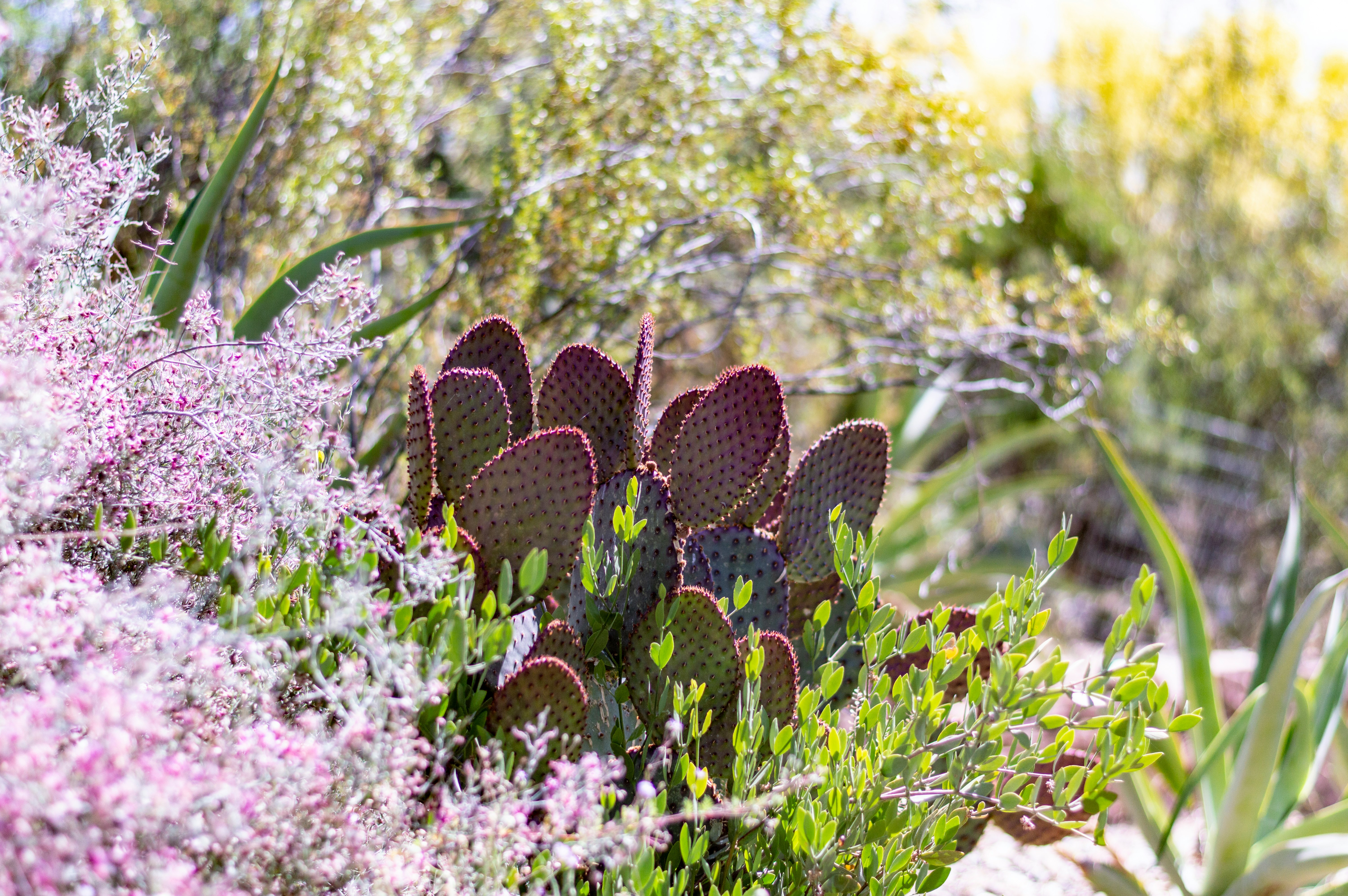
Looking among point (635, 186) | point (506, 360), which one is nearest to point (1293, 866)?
point (506, 360)

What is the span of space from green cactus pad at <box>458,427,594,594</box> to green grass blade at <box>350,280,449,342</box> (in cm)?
57

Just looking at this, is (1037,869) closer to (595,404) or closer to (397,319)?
(595,404)

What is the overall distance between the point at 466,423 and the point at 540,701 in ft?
1.49

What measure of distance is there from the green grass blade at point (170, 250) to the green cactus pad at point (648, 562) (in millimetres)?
934

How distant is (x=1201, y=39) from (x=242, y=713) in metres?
7.66

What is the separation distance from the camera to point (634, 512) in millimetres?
1328

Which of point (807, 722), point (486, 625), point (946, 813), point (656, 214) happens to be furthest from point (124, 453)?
point (656, 214)

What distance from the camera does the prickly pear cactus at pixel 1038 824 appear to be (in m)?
1.46

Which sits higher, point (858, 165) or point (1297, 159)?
point (858, 165)

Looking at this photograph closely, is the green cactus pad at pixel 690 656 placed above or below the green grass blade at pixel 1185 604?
above

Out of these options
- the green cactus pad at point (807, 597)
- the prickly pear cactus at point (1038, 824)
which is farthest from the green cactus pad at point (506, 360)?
the prickly pear cactus at point (1038, 824)

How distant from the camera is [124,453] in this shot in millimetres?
1174

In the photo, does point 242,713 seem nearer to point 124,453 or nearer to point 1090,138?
point 124,453

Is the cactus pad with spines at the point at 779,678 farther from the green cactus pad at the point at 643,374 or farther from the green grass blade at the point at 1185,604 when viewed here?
the green grass blade at the point at 1185,604
